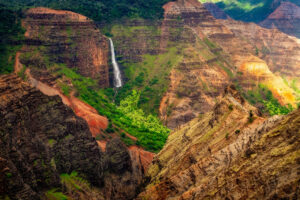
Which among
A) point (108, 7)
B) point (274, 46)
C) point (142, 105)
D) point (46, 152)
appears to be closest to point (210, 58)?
point (142, 105)

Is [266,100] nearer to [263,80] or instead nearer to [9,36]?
[263,80]

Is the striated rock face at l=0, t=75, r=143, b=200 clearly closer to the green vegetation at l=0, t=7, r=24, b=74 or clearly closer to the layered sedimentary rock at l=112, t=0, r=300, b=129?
the green vegetation at l=0, t=7, r=24, b=74

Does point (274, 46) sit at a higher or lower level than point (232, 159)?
lower

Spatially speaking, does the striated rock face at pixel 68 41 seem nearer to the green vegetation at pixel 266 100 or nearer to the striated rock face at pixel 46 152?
the green vegetation at pixel 266 100

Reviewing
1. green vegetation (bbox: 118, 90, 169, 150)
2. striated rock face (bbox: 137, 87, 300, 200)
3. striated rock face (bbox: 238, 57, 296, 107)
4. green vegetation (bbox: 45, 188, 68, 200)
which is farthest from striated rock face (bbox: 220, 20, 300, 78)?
green vegetation (bbox: 45, 188, 68, 200)

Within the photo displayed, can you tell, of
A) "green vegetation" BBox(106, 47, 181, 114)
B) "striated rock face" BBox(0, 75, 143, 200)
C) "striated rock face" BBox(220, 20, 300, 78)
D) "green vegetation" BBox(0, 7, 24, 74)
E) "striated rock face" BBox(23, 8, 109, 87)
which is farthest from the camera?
"striated rock face" BBox(220, 20, 300, 78)

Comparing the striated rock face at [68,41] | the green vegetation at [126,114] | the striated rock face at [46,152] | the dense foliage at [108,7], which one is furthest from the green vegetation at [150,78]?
the striated rock face at [46,152]
